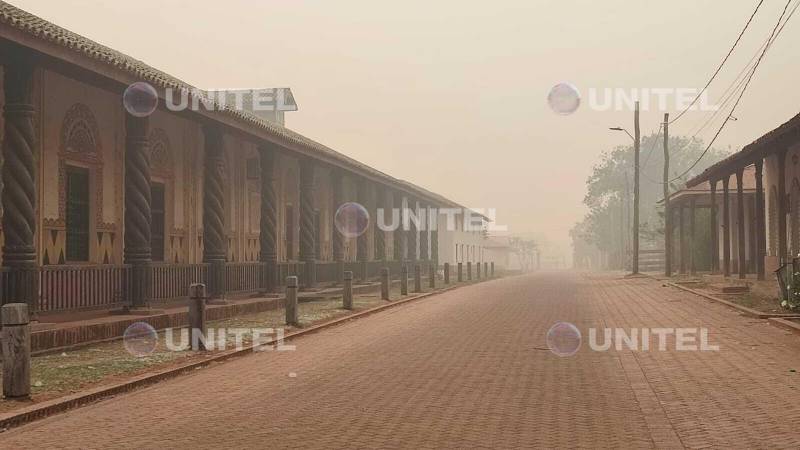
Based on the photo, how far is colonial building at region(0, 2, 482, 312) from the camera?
42.9 feet

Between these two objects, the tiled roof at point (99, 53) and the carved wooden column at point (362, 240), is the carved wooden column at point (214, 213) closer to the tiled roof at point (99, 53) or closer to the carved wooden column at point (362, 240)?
the tiled roof at point (99, 53)

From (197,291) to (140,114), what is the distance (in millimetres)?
5204

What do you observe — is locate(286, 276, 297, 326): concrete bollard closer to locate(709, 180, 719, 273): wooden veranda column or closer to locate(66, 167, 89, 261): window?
locate(66, 167, 89, 261): window

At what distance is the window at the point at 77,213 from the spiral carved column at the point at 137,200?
1.14m

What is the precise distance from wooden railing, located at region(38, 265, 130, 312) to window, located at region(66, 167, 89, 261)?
1.21 meters

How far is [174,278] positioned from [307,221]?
9962mm

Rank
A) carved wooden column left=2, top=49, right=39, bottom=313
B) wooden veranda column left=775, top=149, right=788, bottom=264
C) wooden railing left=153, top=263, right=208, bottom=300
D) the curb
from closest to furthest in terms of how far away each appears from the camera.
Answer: the curb → carved wooden column left=2, top=49, right=39, bottom=313 → wooden railing left=153, top=263, right=208, bottom=300 → wooden veranda column left=775, top=149, right=788, bottom=264

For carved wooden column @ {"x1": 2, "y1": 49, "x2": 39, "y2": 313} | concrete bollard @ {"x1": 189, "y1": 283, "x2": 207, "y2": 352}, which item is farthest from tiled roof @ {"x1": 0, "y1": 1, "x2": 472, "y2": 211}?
concrete bollard @ {"x1": 189, "y1": 283, "x2": 207, "y2": 352}

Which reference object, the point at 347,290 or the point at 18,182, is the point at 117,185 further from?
the point at 347,290

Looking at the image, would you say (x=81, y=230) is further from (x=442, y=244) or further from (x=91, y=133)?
(x=442, y=244)

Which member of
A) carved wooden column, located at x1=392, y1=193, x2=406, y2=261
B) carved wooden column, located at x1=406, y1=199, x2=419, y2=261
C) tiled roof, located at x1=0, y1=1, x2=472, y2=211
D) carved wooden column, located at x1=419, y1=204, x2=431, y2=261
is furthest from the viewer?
carved wooden column, located at x1=419, y1=204, x2=431, y2=261

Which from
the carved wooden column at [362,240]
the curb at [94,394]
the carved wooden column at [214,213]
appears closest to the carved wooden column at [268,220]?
the carved wooden column at [214,213]

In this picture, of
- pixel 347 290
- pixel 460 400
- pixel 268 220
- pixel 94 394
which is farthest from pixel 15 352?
pixel 268 220

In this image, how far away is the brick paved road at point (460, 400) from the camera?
689cm
